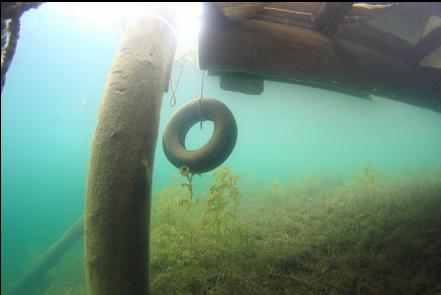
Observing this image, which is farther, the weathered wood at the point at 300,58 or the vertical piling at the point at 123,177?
the weathered wood at the point at 300,58

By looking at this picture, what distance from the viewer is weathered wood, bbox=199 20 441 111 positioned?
3434 millimetres

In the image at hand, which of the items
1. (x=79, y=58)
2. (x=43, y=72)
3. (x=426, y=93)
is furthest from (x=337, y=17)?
(x=43, y=72)

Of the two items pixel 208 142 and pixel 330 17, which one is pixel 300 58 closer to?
pixel 330 17

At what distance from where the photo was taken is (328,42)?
3582 mm

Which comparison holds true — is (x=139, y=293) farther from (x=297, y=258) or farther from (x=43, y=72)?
(x=43, y=72)

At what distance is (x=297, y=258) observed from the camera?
4.61m

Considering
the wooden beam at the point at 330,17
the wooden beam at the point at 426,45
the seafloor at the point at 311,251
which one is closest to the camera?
the wooden beam at the point at 330,17

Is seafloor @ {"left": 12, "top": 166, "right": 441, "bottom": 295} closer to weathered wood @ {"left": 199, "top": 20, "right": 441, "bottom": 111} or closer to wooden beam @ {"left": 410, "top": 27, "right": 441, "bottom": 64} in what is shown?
weathered wood @ {"left": 199, "top": 20, "right": 441, "bottom": 111}

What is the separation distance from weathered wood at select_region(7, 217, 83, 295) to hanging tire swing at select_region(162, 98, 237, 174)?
7.10m

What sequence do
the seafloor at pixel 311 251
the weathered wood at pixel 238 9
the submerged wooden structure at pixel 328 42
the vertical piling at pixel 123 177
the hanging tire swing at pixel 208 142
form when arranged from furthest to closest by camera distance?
the hanging tire swing at pixel 208 142 < the seafloor at pixel 311 251 < the submerged wooden structure at pixel 328 42 < the weathered wood at pixel 238 9 < the vertical piling at pixel 123 177

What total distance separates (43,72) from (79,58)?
14823 mm

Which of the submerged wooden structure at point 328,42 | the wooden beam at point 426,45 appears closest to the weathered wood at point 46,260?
the submerged wooden structure at point 328,42

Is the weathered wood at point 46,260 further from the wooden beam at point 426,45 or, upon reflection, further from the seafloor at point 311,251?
the wooden beam at point 426,45

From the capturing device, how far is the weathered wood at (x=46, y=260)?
9.74 m
